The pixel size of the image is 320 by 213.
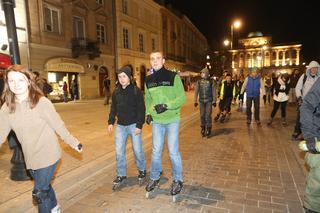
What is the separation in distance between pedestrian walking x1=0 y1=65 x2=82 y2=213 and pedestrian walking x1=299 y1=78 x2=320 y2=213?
261 cm

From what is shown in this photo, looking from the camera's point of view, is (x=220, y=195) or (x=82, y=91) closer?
(x=220, y=195)

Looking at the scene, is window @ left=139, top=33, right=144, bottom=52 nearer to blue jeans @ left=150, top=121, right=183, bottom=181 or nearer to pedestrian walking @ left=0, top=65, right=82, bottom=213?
blue jeans @ left=150, top=121, right=183, bottom=181

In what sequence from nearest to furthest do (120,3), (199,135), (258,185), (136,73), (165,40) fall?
(258,185)
(199,135)
(120,3)
(136,73)
(165,40)

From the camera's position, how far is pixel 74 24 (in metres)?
20.5

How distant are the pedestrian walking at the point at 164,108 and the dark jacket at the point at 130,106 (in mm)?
237

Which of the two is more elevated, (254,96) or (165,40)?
(165,40)

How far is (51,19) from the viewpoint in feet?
60.2

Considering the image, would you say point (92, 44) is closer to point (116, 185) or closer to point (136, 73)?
point (136, 73)

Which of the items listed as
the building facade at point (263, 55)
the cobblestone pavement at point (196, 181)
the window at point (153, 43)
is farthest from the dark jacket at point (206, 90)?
the building facade at point (263, 55)

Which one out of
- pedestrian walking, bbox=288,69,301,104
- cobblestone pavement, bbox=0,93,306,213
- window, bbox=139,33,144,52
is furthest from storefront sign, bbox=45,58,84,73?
pedestrian walking, bbox=288,69,301,104

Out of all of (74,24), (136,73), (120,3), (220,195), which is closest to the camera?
(220,195)

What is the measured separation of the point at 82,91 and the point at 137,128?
18.6 m

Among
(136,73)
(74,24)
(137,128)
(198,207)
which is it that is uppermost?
(74,24)

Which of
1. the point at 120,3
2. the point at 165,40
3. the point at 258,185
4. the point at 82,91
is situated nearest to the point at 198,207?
the point at 258,185
